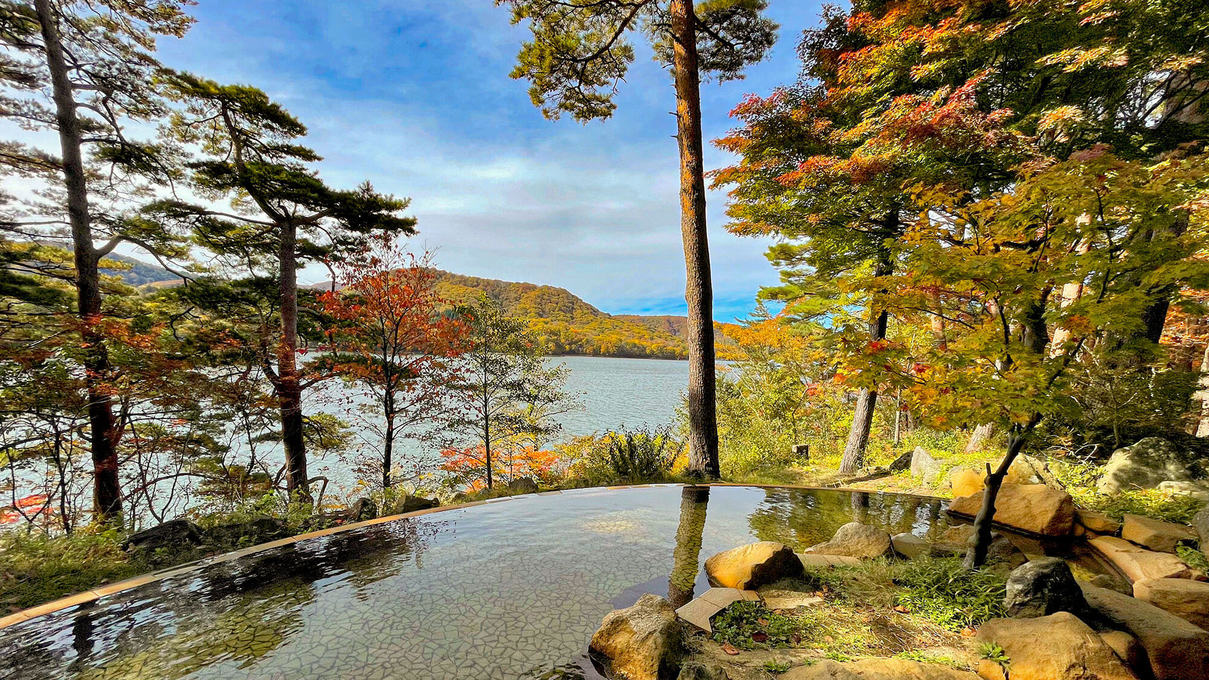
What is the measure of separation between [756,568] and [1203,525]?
3.89 m

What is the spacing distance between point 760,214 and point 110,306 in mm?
11235

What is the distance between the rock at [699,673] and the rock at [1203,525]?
4.33m

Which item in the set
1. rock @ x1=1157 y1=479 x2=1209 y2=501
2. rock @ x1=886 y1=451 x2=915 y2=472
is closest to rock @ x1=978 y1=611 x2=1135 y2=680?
rock @ x1=1157 y1=479 x2=1209 y2=501

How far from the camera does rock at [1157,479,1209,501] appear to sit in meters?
4.08

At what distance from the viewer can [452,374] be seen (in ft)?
26.3

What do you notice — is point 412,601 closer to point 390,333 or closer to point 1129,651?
point 1129,651

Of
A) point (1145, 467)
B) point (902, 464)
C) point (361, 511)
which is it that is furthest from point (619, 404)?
point (1145, 467)

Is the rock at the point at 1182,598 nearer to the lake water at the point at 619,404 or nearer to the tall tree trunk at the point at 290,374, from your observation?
the tall tree trunk at the point at 290,374

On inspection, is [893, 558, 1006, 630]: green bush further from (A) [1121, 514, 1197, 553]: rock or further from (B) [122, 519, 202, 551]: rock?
(B) [122, 519, 202, 551]: rock

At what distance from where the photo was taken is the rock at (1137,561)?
9.71 feet

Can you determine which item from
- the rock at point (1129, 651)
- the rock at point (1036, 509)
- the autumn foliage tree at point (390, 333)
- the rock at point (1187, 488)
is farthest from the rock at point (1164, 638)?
the autumn foliage tree at point (390, 333)

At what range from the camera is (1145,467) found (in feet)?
15.1

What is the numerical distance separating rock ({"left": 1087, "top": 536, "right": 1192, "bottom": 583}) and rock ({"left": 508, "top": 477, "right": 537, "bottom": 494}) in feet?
18.8

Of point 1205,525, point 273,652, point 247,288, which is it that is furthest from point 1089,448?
point 247,288
